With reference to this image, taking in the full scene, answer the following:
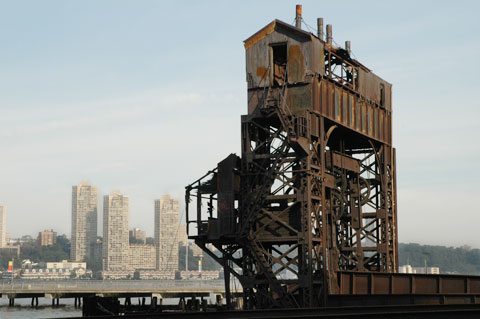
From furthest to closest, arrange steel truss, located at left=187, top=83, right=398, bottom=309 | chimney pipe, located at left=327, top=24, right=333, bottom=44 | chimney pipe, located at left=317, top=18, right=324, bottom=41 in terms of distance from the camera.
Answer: chimney pipe, located at left=327, top=24, right=333, bottom=44 < chimney pipe, located at left=317, top=18, right=324, bottom=41 < steel truss, located at left=187, top=83, right=398, bottom=309

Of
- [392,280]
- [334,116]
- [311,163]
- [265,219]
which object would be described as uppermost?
[334,116]

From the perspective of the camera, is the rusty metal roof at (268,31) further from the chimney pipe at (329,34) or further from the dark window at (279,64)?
the chimney pipe at (329,34)

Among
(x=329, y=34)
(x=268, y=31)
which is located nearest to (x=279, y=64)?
(x=268, y=31)

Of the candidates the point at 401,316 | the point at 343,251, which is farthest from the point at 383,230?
the point at 401,316

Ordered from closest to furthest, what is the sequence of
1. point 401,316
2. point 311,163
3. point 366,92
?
1. point 401,316
2. point 311,163
3. point 366,92

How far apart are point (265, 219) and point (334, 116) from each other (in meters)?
8.44

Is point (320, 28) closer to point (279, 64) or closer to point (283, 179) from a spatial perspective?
point (279, 64)

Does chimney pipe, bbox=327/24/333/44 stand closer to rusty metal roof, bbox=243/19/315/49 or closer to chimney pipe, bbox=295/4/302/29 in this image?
chimney pipe, bbox=295/4/302/29

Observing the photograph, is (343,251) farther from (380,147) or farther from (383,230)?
(380,147)

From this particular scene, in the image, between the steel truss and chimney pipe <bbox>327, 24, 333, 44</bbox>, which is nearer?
the steel truss

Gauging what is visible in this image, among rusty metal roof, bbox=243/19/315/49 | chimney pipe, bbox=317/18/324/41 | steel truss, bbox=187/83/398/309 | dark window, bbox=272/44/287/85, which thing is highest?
chimney pipe, bbox=317/18/324/41

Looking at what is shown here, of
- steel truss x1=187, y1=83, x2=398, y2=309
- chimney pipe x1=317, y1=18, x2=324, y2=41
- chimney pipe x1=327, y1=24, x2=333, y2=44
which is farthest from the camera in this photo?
chimney pipe x1=327, y1=24, x2=333, y2=44

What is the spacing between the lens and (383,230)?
6072 centimetres

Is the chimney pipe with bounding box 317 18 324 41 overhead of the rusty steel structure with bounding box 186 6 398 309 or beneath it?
overhead
